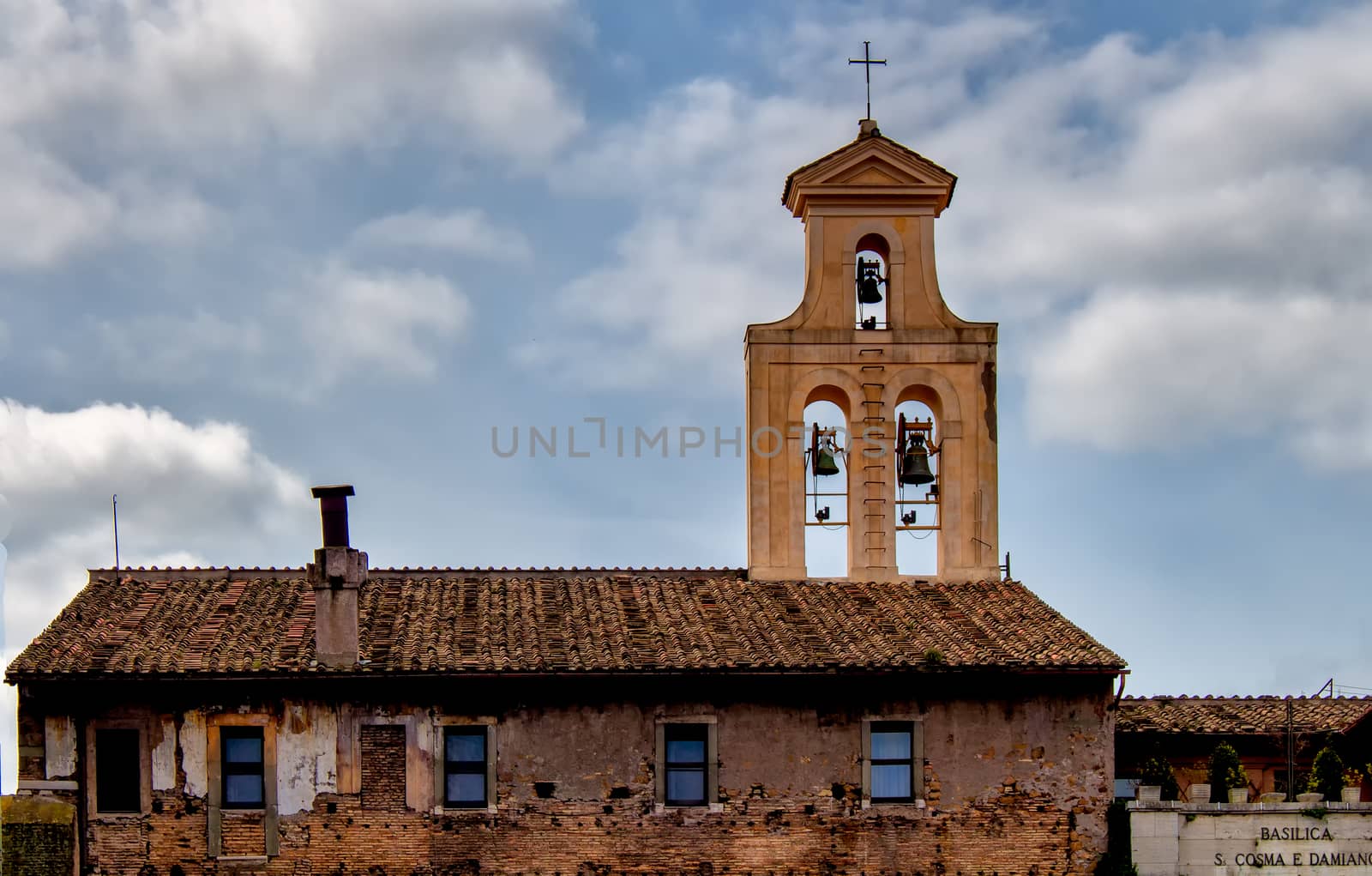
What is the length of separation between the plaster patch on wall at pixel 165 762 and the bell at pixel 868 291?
38.5 ft

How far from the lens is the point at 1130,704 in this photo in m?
26.5

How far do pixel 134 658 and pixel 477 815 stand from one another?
4781 mm

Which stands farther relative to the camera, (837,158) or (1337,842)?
(837,158)

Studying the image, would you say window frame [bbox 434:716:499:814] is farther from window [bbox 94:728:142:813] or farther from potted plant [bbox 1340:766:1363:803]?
potted plant [bbox 1340:766:1363:803]

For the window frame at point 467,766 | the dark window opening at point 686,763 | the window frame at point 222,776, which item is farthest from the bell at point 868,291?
the window frame at point 222,776

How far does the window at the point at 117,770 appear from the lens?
2277 cm

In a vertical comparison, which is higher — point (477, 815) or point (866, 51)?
point (866, 51)

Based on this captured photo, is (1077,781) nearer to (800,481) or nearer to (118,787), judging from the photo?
(800,481)

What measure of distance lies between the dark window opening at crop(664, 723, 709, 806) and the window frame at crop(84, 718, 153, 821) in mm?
6578

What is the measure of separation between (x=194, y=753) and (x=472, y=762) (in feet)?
11.6

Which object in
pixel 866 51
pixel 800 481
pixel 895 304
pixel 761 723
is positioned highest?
pixel 866 51

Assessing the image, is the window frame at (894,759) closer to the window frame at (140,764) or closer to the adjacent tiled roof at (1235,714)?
the adjacent tiled roof at (1235,714)

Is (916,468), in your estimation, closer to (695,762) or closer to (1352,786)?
(695,762)

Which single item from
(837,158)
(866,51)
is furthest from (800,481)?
(866,51)
